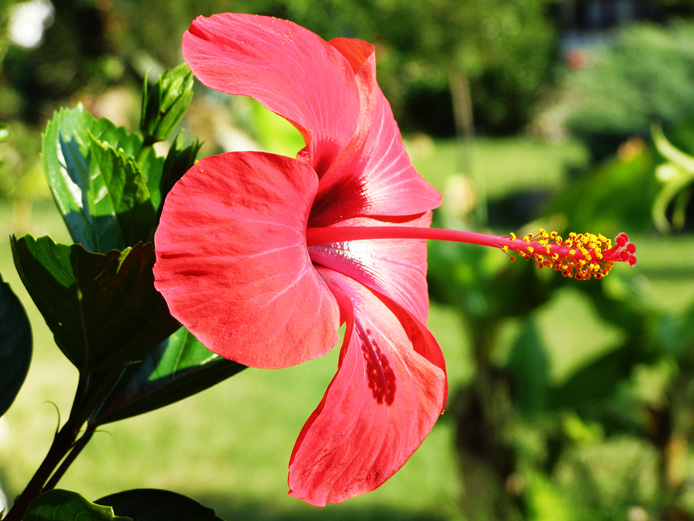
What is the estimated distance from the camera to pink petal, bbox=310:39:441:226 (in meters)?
0.57

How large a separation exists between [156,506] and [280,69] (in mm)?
314

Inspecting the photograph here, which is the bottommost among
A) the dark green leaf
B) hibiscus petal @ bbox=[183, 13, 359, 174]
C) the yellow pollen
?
the yellow pollen

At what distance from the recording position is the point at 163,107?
591mm

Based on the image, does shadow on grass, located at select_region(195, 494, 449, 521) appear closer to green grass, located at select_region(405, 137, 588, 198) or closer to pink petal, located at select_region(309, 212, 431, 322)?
pink petal, located at select_region(309, 212, 431, 322)

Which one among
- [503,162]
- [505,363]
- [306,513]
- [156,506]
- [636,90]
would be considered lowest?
[503,162]

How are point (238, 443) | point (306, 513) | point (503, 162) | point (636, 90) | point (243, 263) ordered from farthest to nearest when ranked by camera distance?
1. point (503, 162)
2. point (636, 90)
3. point (238, 443)
4. point (306, 513)
5. point (243, 263)

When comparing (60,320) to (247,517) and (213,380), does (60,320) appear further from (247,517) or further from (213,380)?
(247,517)

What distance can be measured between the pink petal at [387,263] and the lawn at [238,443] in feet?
6.66

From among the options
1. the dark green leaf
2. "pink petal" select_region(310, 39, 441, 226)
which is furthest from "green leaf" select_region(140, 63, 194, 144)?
"pink petal" select_region(310, 39, 441, 226)

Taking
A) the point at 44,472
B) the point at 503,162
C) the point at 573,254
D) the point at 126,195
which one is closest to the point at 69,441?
the point at 44,472

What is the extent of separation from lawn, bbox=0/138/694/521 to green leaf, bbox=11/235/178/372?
6.96ft

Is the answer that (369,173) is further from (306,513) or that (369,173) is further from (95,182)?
(306,513)

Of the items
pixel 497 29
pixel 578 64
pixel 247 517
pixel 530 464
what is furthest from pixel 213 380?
pixel 578 64

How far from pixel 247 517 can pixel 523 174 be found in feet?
22.8
